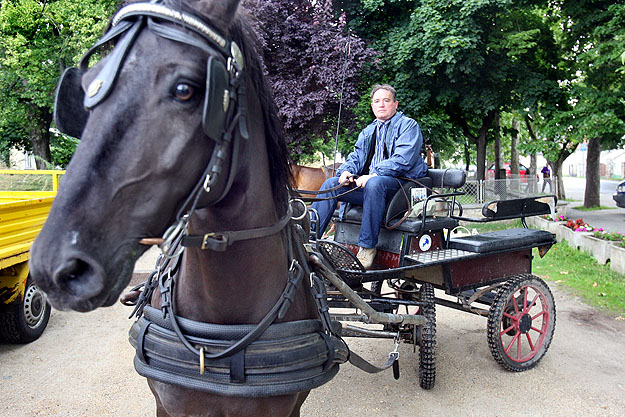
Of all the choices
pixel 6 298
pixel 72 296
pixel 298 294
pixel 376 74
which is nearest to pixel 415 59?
pixel 376 74

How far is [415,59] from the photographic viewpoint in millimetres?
12898

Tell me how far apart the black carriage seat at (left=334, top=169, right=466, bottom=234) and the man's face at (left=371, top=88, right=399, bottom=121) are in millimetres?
641

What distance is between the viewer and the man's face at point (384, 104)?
400 centimetres

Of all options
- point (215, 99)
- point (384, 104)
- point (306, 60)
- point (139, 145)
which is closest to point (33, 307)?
point (384, 104)

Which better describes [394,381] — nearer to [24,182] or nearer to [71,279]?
[71,279]

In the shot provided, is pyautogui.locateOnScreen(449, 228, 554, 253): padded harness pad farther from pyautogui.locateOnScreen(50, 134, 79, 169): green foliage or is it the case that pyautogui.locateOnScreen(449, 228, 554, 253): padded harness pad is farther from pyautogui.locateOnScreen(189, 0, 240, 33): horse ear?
pyautogui.locateOnScreen(50, 134, 79, 169): green foliage

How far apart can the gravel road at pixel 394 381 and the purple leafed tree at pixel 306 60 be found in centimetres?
589

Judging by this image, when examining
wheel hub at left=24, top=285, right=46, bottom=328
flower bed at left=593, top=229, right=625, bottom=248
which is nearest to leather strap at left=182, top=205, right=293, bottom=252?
wheel hub at left=24, top=285, right=46, bottom=328

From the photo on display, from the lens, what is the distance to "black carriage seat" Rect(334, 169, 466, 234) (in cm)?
365

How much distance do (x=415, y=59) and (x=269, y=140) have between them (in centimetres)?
1224

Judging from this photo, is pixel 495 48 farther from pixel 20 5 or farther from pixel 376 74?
pixel 20 5

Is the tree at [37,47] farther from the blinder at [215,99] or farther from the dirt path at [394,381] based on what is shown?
the blinder at [215,99]

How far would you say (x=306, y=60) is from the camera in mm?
9961

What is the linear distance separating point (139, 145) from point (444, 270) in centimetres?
309
